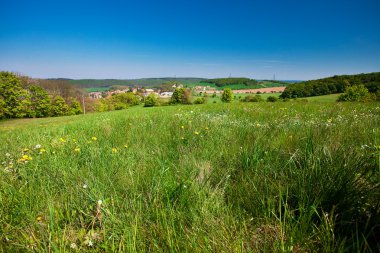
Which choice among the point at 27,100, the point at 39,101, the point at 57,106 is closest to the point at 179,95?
the point at 57,106

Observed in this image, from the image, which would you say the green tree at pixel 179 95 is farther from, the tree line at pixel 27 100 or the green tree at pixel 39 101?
the green tree at pixel 39 101

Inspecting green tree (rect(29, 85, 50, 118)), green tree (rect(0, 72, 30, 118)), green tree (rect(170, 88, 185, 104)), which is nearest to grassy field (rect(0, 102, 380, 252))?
green tree (rect(0, 72, 30, 118))

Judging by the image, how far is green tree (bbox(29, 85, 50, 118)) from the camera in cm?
4862

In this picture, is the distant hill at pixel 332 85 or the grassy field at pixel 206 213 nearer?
the grassy field at pixel 206 213

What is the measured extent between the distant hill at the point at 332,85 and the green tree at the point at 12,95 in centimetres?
8764

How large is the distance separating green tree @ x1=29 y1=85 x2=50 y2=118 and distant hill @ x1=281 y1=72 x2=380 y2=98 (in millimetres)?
84438

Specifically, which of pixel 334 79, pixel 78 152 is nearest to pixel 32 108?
pixel 78 152

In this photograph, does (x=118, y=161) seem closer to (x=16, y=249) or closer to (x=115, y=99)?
(x=16, y=249)

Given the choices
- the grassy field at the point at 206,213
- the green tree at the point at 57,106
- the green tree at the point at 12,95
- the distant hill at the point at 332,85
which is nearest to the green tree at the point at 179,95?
the distant hill at the point at 332,85

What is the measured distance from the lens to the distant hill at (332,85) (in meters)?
65.4

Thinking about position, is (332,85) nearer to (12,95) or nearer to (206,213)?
(206,213)

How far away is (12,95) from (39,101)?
6.39 meters

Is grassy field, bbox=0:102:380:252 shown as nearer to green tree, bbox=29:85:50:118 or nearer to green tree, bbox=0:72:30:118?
green tree, bbox=0:72:30:118

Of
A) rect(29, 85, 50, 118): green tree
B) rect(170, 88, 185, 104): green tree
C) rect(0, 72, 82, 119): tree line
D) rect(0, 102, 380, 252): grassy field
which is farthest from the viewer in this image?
rect(170, 88, 185, 104): green tree
